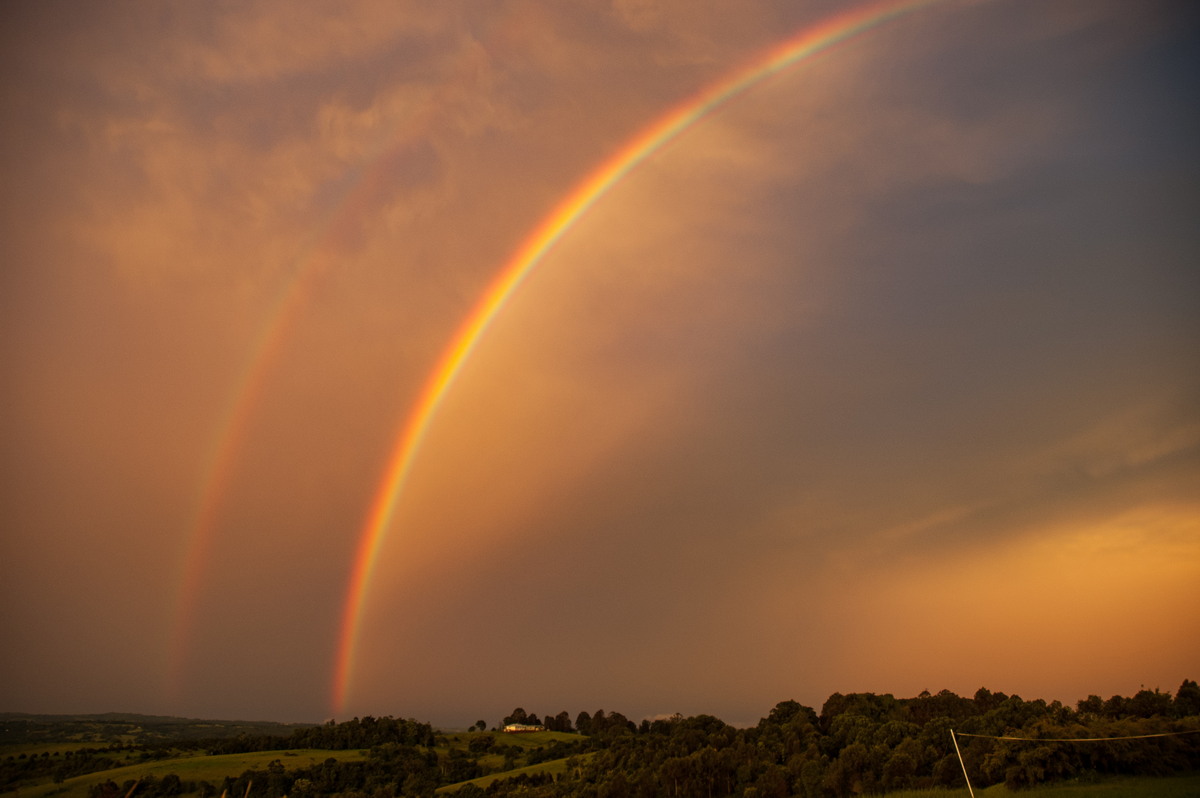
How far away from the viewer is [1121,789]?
4844 cm

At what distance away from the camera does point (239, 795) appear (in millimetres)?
118625

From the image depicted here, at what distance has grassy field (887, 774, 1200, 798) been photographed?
45.6 meters

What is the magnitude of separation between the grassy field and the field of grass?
123027 mm

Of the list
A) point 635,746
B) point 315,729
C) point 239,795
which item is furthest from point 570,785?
point 315,729

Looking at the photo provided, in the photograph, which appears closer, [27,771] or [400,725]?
[27,771]

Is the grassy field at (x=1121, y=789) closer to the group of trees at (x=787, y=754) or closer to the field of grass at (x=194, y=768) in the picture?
the group of trees at (x=787, y=754)

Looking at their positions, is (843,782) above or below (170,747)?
below

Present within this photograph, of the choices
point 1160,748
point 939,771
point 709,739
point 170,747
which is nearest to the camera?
point 1160,748

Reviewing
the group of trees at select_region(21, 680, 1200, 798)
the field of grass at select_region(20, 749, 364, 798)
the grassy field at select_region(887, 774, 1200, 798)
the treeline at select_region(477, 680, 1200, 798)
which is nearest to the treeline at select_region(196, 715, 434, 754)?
the group of trees at select_region(21, 680, 1200, 798)

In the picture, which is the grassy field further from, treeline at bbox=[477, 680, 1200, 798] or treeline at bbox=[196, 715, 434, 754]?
treeline at bbox=[196, 715, 434, 754]

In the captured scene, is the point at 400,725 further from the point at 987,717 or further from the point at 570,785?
the point at 987,717

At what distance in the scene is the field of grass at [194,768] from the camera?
401 feet

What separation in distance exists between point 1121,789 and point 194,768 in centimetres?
14096

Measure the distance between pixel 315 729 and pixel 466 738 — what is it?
36.6 m
